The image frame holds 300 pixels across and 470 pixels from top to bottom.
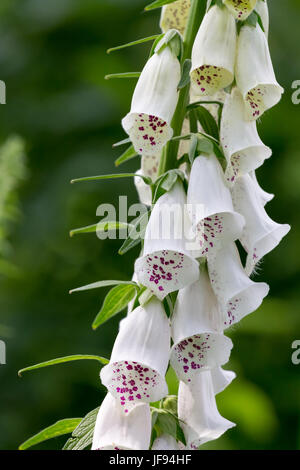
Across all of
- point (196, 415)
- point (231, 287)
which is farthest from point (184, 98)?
point (196, 415)

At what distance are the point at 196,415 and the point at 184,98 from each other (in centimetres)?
62

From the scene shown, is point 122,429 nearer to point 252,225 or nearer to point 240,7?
point 252,225

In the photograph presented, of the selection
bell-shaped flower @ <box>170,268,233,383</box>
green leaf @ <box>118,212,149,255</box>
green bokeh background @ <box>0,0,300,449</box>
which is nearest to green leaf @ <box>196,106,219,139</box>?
green leaf @ <box>118,212,149,255</box>

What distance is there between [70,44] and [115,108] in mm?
425

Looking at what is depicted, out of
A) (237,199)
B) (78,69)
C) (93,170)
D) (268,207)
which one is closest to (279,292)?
(268,207)

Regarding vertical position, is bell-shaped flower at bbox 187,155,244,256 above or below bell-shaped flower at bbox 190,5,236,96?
below

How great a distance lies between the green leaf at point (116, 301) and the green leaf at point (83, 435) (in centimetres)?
18

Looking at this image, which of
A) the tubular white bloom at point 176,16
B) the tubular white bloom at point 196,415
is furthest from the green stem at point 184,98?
the tubular white bloom at point 196,415

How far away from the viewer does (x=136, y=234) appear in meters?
1.43

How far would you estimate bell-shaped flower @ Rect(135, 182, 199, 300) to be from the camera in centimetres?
138

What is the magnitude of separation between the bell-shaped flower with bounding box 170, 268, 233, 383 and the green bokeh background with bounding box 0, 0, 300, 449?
5.48 ft

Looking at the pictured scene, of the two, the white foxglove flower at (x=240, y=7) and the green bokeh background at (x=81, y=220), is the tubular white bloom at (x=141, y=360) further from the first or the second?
the green bokeh background at (x=81, y=220)

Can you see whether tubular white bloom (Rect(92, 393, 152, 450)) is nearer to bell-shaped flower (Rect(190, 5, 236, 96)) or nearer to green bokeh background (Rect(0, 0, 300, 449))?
bell-shaped flower (Rect(190, 5, 236, 96))

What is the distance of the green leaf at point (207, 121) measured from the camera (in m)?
1.47
